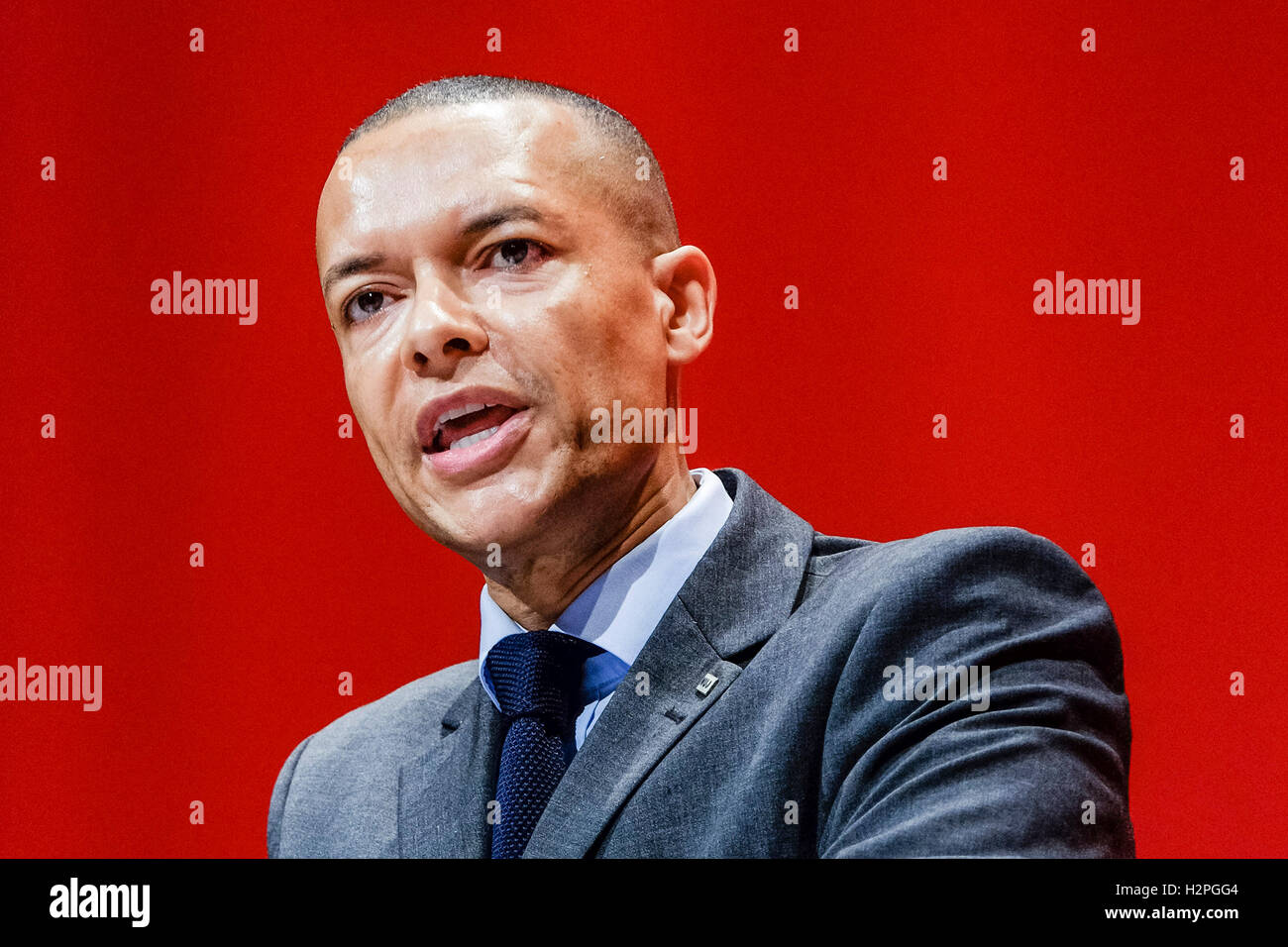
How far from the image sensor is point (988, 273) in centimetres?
224

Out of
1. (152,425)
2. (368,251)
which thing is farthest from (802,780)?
(152,425)

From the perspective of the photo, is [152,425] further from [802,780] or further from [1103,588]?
[1103,588]

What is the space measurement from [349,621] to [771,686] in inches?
47.6

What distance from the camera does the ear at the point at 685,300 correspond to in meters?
1.80

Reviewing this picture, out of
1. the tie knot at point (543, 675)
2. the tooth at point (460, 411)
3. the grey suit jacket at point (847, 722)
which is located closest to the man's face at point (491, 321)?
the tooth at point (460, 411)

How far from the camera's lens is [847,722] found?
134cm

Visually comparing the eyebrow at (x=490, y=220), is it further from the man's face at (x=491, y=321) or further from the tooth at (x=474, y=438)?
the tooth at (x=474, y=438)

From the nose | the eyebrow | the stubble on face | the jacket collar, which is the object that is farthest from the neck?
the eyebrow

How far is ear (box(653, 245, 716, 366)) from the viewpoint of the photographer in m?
1.80

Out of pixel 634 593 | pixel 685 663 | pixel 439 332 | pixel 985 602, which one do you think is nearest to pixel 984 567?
pixel 985 602

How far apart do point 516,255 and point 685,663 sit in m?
0.55
